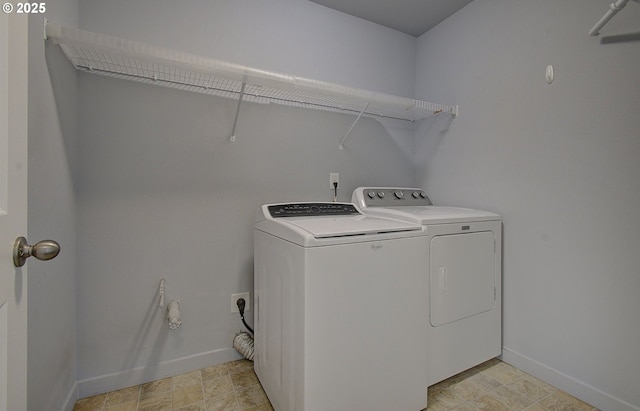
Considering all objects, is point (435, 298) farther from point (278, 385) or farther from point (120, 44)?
point (120, 44)

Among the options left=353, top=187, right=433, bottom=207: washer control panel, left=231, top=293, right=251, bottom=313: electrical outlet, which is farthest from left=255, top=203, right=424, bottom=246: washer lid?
left=231, top=293, right=251, bottom=313: electrical outlet

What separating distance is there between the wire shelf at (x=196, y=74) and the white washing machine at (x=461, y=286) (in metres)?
0.75

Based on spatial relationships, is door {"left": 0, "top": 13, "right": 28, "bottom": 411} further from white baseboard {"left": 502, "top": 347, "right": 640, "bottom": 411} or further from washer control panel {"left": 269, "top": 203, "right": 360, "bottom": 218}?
white baseboard {"left": 502, "top": 347, "right": 640, "bottom": 411}

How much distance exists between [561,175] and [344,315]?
140 centimetres

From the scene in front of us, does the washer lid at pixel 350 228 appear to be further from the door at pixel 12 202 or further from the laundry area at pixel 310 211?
the door at pixel 12 202

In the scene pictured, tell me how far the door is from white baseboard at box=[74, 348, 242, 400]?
3.34 ft

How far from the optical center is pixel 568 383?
1.46 metres

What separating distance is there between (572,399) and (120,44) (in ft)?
8.76

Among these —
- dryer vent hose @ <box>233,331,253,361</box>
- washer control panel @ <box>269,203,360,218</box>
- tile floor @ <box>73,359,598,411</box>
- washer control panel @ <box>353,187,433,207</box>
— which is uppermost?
washer control panel @ <box>353,187,433,207</box>

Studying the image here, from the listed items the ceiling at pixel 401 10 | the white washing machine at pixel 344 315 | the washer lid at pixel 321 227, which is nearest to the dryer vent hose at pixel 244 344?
the white washing machine at pixel 344 315

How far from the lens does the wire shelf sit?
1.13 meters

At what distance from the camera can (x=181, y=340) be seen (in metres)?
1.62

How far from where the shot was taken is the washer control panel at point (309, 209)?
1.52 metres

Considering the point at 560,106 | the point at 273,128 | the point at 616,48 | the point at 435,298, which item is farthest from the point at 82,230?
the point at 616,48
